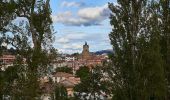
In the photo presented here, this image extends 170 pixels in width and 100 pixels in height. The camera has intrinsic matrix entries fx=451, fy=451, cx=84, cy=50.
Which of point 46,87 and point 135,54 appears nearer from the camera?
point 46,87

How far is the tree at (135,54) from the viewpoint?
24.2m

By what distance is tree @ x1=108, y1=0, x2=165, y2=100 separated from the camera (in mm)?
24203

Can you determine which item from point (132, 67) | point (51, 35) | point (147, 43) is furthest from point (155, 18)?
point (51, 35)

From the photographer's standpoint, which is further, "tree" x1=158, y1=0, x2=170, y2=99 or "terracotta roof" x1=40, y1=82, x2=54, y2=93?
"tree" x1=158, y1=0, x2=170, y2=99

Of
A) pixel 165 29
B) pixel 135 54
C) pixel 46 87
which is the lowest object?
pixel 46 87

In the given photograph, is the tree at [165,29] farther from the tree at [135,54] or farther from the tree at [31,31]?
the tree at [31,31]

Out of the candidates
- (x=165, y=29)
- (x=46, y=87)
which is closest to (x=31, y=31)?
(x=46, y=87)

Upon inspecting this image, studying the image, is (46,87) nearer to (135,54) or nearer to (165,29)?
(135,54)

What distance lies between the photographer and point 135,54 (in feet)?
80.5

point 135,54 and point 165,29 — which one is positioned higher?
point 165,29

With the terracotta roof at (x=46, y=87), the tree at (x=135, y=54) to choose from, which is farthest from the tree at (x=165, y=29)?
the terracotta roof at (x=46, y=87)

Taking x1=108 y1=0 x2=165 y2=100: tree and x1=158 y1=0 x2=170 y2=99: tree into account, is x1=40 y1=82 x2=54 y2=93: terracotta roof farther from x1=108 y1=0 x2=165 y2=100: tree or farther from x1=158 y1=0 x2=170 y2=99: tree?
x1=158 y1=0 x2=170 y2=99: tree

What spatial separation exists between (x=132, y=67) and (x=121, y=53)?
1.00 meters

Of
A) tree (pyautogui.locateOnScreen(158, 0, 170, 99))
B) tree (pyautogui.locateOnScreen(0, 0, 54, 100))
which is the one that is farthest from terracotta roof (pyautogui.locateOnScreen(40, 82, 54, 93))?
→ tree (pyautogui.locateOnScreen(158, 0, 170, 99))
